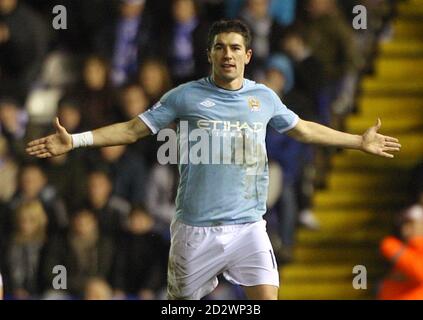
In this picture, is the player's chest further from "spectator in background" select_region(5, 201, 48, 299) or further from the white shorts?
"spectator in background" select_region(5, 201, 48, 299)

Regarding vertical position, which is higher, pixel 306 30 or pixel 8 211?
pixel 306 30

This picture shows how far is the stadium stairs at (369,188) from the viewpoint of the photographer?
12.9 meters

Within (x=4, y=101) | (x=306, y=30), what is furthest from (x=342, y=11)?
(x=4, y=101)

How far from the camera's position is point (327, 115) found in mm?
12875

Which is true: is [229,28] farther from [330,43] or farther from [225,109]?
[330,43]

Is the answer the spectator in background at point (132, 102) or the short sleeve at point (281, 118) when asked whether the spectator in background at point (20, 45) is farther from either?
the short sleeve at point (281, 118)

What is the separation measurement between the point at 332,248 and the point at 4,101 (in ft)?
10.1

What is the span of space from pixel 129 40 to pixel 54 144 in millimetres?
4435

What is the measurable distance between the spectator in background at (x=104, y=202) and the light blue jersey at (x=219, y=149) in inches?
141
